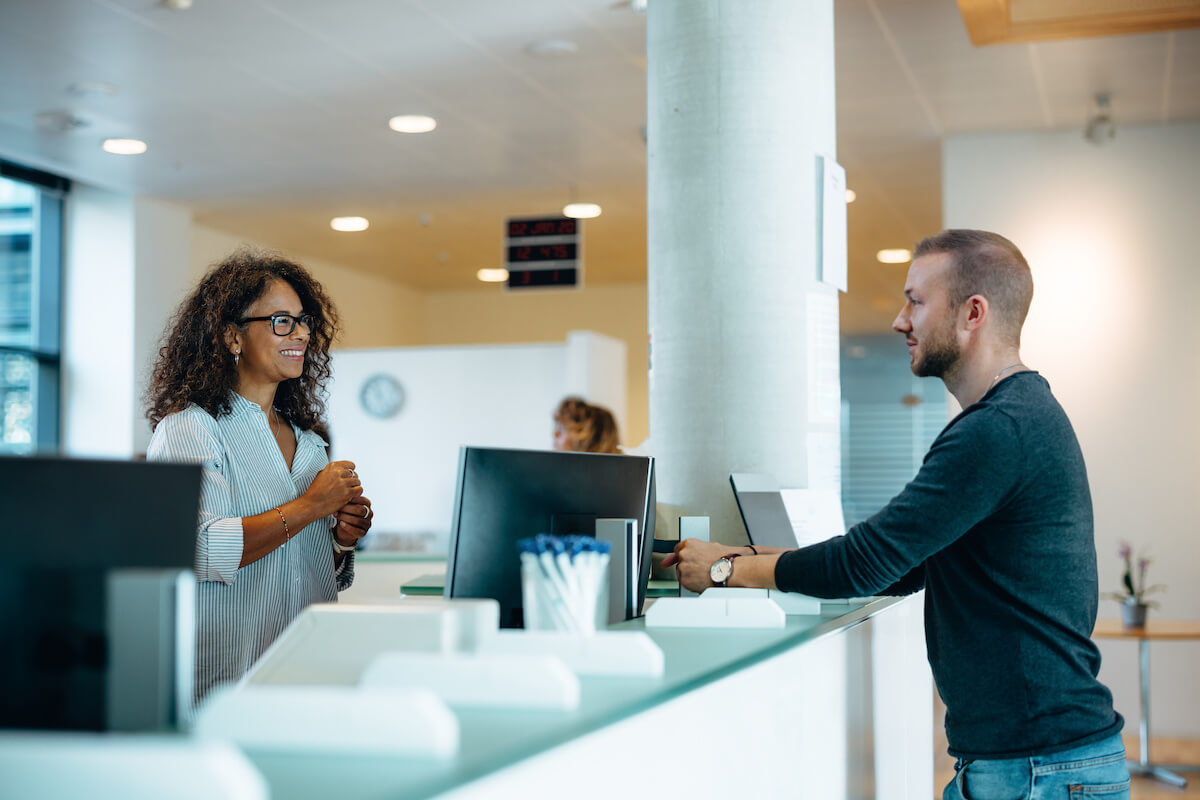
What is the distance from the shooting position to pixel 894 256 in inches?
417

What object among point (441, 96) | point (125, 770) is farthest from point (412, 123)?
point (125, 770)

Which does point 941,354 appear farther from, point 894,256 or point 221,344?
point 894,256

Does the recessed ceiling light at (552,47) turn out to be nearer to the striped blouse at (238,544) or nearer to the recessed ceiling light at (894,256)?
the striped blouse at (238,544)

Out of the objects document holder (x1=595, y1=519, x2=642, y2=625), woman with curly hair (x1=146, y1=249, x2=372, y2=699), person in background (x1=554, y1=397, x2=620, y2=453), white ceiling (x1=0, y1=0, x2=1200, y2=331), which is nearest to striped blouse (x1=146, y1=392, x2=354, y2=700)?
woman with curly hair (x1=146, y1=249, x2=372, y2=699)

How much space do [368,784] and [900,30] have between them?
4618 millimetres

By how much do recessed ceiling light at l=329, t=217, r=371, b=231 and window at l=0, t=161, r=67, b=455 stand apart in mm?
1925

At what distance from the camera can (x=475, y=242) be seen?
10.0 m

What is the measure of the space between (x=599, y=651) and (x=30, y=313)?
303 inches

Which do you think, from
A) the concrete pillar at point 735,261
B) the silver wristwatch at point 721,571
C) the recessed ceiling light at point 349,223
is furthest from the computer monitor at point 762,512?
the recessed ceiling light at point 349,223

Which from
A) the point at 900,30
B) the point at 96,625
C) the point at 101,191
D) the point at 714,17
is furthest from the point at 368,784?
the point at 101,191

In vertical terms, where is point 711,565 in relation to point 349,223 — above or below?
below

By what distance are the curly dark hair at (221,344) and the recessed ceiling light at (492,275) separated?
8.67 m

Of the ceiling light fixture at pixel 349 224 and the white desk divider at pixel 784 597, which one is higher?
the ceiling light fixture at pixel 349 224

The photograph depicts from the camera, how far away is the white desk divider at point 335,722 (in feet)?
3.33
